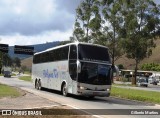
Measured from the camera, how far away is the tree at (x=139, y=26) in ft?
210

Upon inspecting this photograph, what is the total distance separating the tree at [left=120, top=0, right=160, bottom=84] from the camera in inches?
2525

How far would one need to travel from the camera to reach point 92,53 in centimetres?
2652

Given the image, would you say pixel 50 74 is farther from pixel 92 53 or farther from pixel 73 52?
pixel 92 53

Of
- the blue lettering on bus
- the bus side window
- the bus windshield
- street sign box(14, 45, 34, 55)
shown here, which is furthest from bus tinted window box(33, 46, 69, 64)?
street sign box(14, 45, 34, 55)

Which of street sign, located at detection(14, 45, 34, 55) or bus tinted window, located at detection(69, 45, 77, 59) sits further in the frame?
street sign, located at detection(14, 45, 34, 55)

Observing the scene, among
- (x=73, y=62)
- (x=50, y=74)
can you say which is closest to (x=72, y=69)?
(x=73, y=62)

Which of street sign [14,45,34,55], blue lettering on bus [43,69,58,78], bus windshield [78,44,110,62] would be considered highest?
street sign [14,45,34,55]

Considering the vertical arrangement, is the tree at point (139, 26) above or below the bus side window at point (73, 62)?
above

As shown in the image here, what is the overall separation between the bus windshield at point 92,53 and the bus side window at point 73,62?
2.07 feet

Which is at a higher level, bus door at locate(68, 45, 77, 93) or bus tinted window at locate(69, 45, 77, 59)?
bus tinted window at locate(69, 45, 77, 59)

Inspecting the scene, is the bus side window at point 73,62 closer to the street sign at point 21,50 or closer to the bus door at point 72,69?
the bus door at point 72,69

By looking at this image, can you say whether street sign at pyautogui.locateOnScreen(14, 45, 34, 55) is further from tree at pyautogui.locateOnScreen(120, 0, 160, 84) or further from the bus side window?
the bus side window

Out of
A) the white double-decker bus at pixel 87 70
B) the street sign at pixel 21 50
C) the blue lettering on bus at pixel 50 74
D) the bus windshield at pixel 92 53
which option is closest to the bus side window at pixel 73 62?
the white double-decker bus at pixel 87 70

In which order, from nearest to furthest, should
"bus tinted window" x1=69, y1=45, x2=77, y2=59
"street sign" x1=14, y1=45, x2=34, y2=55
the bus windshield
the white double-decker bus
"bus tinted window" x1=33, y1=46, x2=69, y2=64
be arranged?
1. the white double-decker bus
2. the bus windshield
3. "bus tinted window" x1=69, y1=45, x2=77, y2=59
4. "bus tinted window" x1=33, y1=46, x2=69, y2=64
5. "street sign" x1=14, y1=45, x2=34, y2=55
